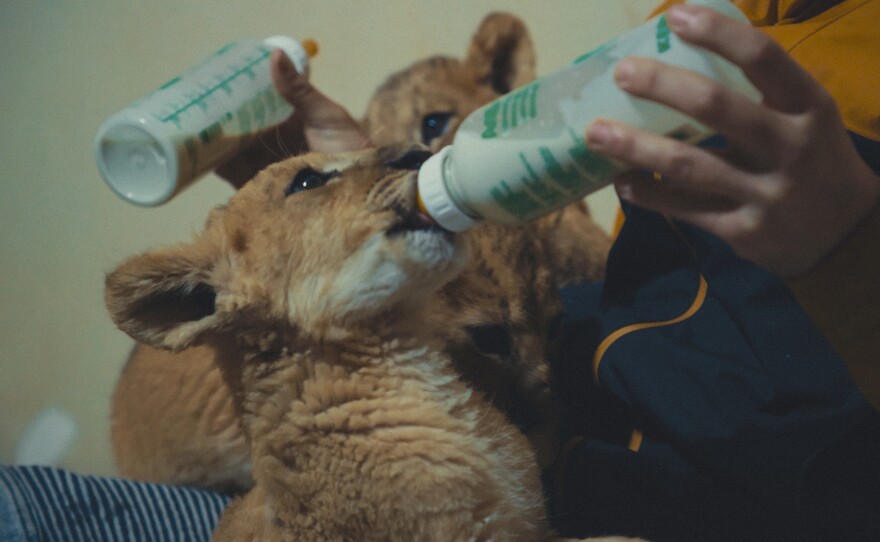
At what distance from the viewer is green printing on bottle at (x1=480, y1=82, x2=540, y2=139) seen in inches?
20.5

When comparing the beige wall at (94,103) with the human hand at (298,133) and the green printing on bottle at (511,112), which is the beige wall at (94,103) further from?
the green printing on bottle at (511,112)

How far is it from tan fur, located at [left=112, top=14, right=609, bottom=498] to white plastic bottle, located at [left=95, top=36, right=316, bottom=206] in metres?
0.11

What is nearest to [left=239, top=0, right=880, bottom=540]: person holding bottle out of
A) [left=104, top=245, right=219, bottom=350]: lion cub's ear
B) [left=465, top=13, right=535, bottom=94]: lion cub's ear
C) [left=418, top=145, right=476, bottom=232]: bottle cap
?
[left=418, top=145, right=476, bottom=232]: bottle cap

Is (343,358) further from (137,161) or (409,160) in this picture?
(137,161)

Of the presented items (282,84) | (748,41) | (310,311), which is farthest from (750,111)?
(282,84)

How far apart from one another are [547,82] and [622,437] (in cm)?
48

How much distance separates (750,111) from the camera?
44 centimetres

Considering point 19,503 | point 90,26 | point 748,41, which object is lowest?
point 19,503

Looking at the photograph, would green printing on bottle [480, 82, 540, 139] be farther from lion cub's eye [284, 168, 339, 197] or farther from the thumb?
the thumb

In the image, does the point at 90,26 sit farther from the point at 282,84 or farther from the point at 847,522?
the point at 847,522

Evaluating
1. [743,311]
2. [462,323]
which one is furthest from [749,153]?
[462,323]

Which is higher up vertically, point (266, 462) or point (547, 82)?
point (547, 82)

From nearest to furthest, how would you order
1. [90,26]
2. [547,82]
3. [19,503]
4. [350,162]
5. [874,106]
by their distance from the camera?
[547,82] → [874,106] → [350,162] → [19,503] → [90,26]

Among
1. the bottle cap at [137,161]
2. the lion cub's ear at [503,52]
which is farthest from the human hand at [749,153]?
the lion cub's ear at [503,52]
